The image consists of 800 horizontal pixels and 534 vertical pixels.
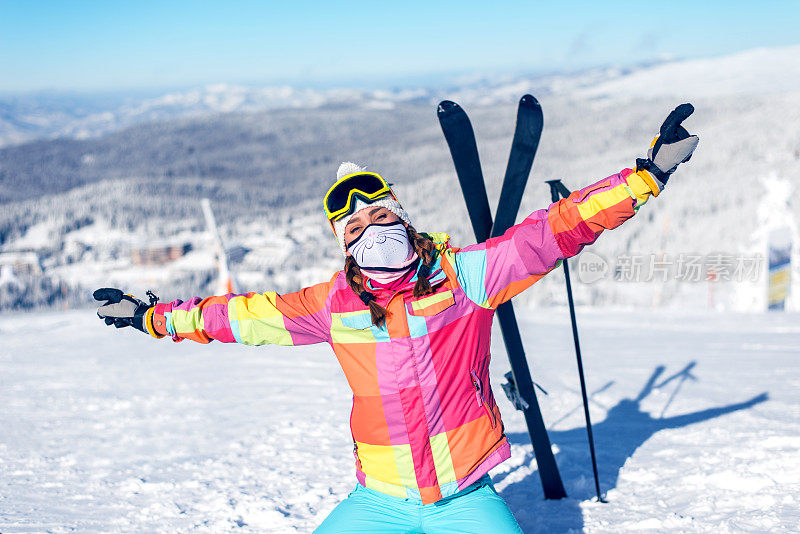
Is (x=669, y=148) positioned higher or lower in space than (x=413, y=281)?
higher

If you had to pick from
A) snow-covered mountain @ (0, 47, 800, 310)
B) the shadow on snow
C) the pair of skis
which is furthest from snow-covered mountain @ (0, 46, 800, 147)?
the pair of skis

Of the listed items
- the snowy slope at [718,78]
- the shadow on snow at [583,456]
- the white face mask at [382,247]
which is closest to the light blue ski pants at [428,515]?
the white face mask at [382,247]

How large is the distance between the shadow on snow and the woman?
0.95m

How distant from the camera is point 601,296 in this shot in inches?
754

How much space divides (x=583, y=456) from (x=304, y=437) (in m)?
1.77

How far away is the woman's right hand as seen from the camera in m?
1.98

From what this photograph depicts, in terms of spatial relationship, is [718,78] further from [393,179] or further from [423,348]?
[423,348]

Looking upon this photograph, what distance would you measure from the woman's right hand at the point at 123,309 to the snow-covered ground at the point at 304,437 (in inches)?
49.0

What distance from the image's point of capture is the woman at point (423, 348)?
5.54 ft

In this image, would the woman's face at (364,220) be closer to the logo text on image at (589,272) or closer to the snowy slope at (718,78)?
the logo text on image at (589,272)

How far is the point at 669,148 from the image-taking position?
1.54 metres

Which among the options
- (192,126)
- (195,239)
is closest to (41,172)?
(192,126)

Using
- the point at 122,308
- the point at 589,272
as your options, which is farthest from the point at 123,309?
the point at 589,272

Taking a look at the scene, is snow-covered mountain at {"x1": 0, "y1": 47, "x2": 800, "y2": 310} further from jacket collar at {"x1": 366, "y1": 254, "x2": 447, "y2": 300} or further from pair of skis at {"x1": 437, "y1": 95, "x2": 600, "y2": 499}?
jacket collar at {"x1": 366, "y1": 254, "x2": 447, "y2": 300}
